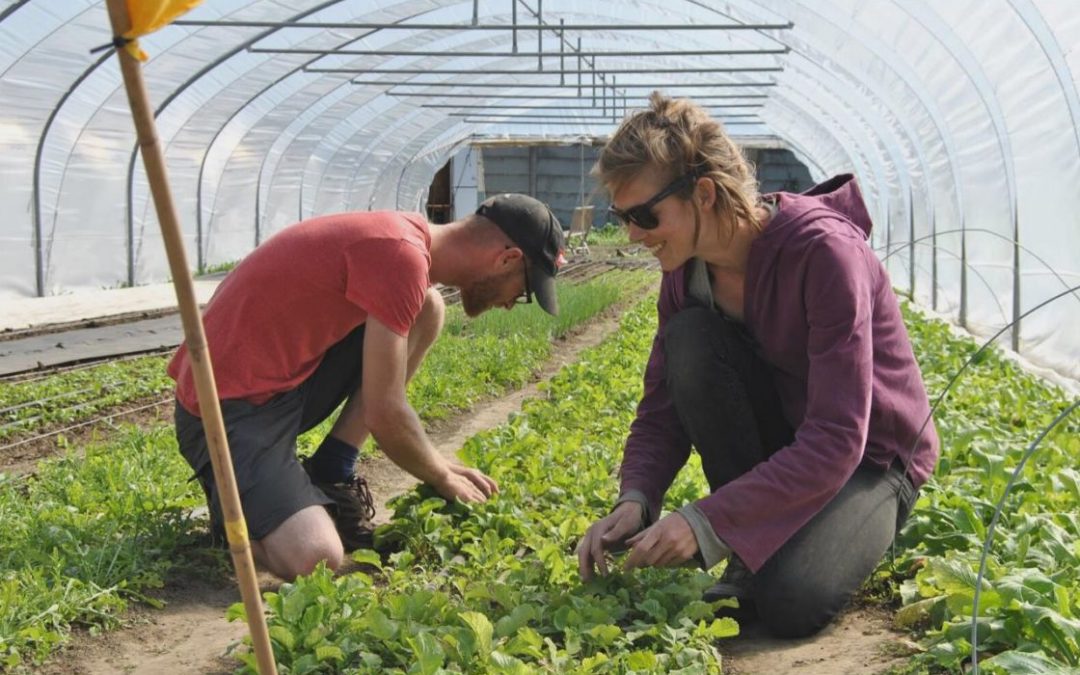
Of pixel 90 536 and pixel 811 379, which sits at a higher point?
pixel 811 379

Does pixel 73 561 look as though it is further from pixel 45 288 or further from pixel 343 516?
Result: pixel 45 288

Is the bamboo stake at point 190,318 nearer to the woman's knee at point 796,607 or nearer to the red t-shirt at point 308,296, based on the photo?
the woman's knee at point 796,607

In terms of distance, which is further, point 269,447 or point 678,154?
point 269,447

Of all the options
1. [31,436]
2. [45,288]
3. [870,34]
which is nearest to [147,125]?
[31,436]

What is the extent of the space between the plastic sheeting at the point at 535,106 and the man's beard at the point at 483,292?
7.77 feet

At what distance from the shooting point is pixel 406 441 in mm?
3354

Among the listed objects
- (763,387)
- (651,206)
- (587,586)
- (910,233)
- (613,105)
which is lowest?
(910,233)

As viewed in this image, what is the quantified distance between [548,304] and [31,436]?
3260mm

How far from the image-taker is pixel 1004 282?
9.07m

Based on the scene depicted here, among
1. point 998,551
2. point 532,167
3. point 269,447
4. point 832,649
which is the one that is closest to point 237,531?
point 832,649

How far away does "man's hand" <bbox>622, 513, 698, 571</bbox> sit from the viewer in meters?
2.56

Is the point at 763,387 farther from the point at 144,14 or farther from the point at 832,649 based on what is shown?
the point at 144,14

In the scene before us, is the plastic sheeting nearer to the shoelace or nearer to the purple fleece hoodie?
the purple fleece hoodie

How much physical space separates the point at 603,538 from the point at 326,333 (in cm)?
117
